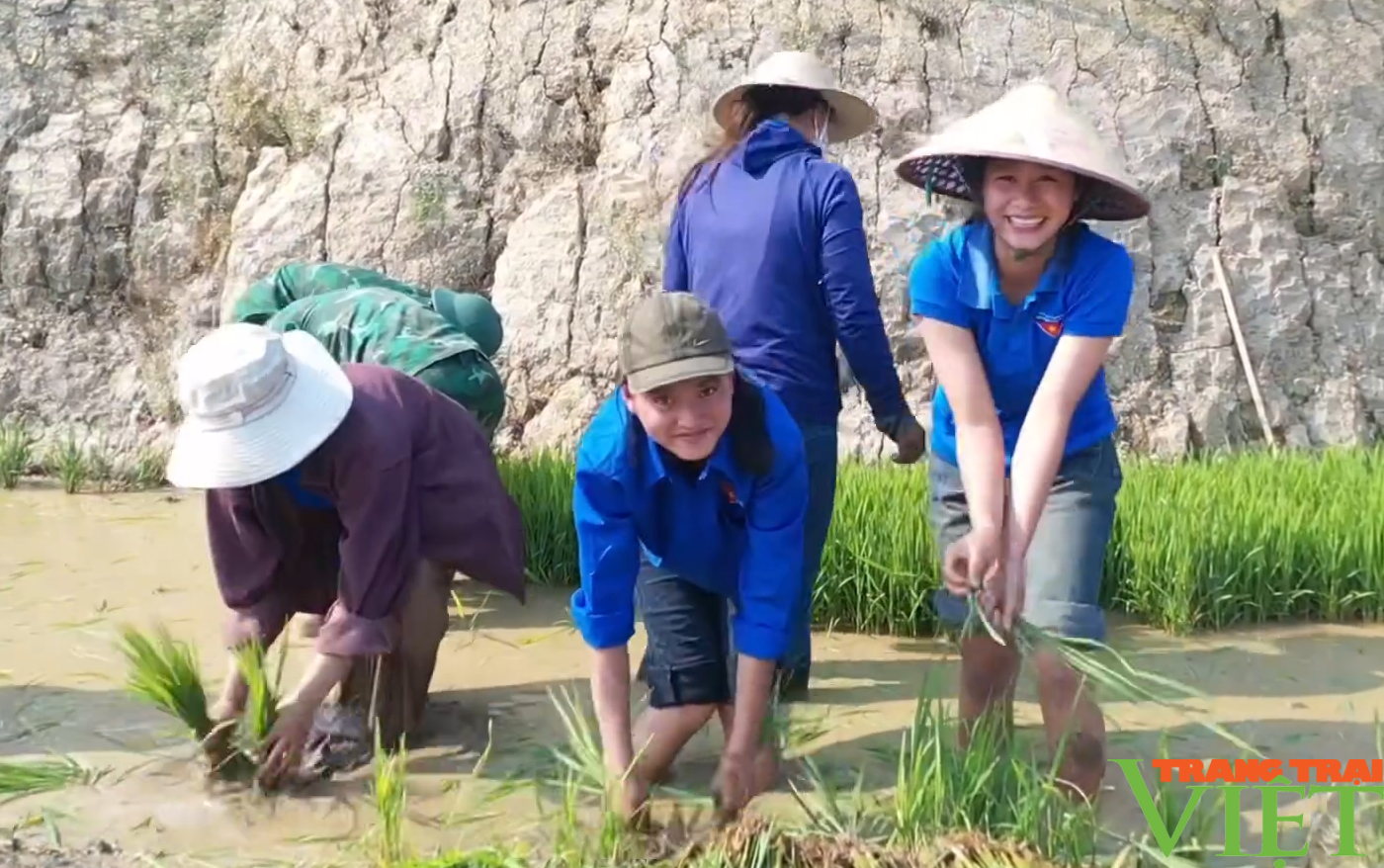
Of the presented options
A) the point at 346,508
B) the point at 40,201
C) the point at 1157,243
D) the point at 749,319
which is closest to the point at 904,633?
the point at 749,319

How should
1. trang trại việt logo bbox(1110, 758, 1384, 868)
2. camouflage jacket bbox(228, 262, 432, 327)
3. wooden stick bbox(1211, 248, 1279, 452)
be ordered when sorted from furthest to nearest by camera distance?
wooden stick bbox(1211, 248, 1279, 452) < camouflage jacket bbox(228, 262, 432, 327) < trang trại việt logo bbox(1110, 758, 1384, 868)

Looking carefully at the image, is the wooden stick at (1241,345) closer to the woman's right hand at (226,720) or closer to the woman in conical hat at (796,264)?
the woman in conical hat at (796,264)

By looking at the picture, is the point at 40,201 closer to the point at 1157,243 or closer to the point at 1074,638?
the point at 1157,243

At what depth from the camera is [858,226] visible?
3.17 metres

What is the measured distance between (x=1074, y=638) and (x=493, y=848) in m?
1.13

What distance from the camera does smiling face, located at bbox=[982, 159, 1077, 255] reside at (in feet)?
8.43

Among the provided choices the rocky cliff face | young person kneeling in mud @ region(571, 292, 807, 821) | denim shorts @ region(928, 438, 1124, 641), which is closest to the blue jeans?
denim shorts @ region(928, 438, 1124, 641)

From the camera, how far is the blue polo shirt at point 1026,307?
2.59 metres

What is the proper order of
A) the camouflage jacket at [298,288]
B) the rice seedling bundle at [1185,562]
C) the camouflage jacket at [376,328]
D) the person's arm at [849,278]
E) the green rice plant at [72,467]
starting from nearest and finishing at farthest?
the person's arm at [849,278] → the camouflage jacket at [376,328] → the rice seedling bundle at [1185,562] → the camouflage jacket at [298,288] → the green rice plant at [72,467]

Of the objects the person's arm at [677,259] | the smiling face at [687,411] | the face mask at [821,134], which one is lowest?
the smiling face at [687,411]

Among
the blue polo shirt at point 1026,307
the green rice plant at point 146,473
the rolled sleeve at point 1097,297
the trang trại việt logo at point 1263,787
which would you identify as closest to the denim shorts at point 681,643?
the blue polo shirt at point 1026,307

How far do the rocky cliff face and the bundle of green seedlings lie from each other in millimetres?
3552

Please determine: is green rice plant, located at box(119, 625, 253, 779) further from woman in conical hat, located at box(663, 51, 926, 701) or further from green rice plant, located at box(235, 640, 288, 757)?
woman in conical hat, located at box(663, 51, 926, 701)

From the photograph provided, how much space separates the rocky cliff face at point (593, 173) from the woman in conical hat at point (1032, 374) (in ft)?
10.7
